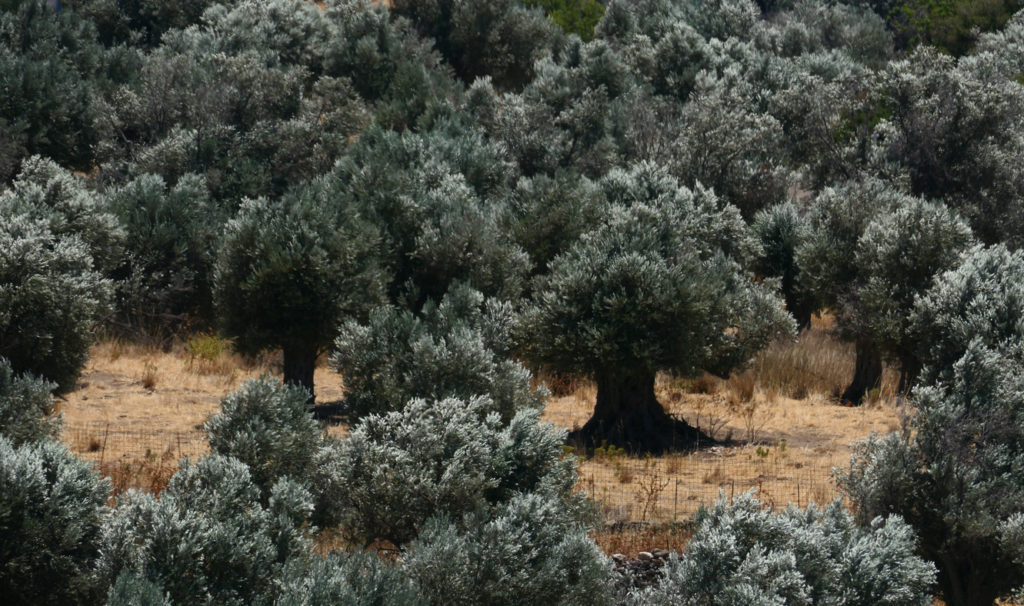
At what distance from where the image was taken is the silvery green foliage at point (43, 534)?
9.99 m

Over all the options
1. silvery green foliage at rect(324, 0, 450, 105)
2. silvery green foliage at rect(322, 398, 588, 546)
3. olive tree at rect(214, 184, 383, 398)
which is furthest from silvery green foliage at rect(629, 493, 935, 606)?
silvery green foliage at rect(324, 0, 450, 105)

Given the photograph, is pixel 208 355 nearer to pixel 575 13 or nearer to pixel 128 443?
pixel 128 443

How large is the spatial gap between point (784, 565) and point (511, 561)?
208cm

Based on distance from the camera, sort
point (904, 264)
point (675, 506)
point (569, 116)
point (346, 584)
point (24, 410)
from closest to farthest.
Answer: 1. point (346, 584)
2. point (24, 410)
3. point (675, 506)
4. point (904, 264)
5. point (569, 116)

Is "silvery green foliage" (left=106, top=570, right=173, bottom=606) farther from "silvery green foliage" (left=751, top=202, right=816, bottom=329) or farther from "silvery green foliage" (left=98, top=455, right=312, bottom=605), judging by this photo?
"silvery green foliage" (left=751, top=202, right=816, bottom=329)

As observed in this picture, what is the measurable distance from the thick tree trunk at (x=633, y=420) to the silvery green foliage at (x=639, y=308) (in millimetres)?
493

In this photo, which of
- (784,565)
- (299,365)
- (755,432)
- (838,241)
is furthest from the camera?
(838,241)

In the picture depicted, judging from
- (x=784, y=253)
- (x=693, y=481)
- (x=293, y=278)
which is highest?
(x=784, y=253)

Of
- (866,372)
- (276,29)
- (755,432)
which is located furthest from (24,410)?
(276,29)

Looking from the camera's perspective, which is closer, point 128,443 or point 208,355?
point 128,443

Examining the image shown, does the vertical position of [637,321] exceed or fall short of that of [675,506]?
it exceeds it

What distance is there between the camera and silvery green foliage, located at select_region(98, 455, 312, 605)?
9.49m

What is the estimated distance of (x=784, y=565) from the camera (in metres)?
9.75

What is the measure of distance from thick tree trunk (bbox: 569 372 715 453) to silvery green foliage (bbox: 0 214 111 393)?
683cm
